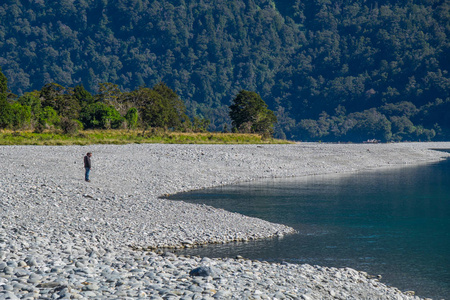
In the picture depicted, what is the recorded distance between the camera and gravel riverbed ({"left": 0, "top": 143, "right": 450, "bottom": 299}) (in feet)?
41.5

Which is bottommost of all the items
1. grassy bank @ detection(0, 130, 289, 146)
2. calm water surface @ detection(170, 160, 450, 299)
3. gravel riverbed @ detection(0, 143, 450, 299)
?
calm water surface @ detection(170, 160, 450, 299)

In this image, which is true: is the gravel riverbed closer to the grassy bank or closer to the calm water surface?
the calm water surface

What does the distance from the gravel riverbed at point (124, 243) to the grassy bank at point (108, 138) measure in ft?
77.9

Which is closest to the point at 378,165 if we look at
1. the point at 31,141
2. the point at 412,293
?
the point at 31,141

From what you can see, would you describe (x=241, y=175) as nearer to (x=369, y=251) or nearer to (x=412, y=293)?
(x=369, y=251)

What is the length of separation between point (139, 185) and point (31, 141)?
1307 inches

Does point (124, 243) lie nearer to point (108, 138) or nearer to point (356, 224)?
point (356, 224)

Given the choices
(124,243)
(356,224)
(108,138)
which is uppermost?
(108,138)

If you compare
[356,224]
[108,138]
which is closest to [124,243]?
[356,224]

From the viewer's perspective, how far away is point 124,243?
19047mm

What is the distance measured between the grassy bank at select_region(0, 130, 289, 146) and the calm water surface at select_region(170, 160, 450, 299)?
32.2 m

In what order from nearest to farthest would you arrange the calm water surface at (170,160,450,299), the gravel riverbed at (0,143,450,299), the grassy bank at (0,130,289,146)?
the gravel riverbed at (0,143,450,299) < the calm water surface at (170,160,450,299) < the grassy bank at (0,130,289,146)

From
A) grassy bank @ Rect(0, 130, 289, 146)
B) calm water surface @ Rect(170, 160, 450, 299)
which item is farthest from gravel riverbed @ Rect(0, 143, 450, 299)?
grassy bank @ Rect(0, 130, 289, 146)

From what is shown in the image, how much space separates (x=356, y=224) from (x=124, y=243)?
528 inches
